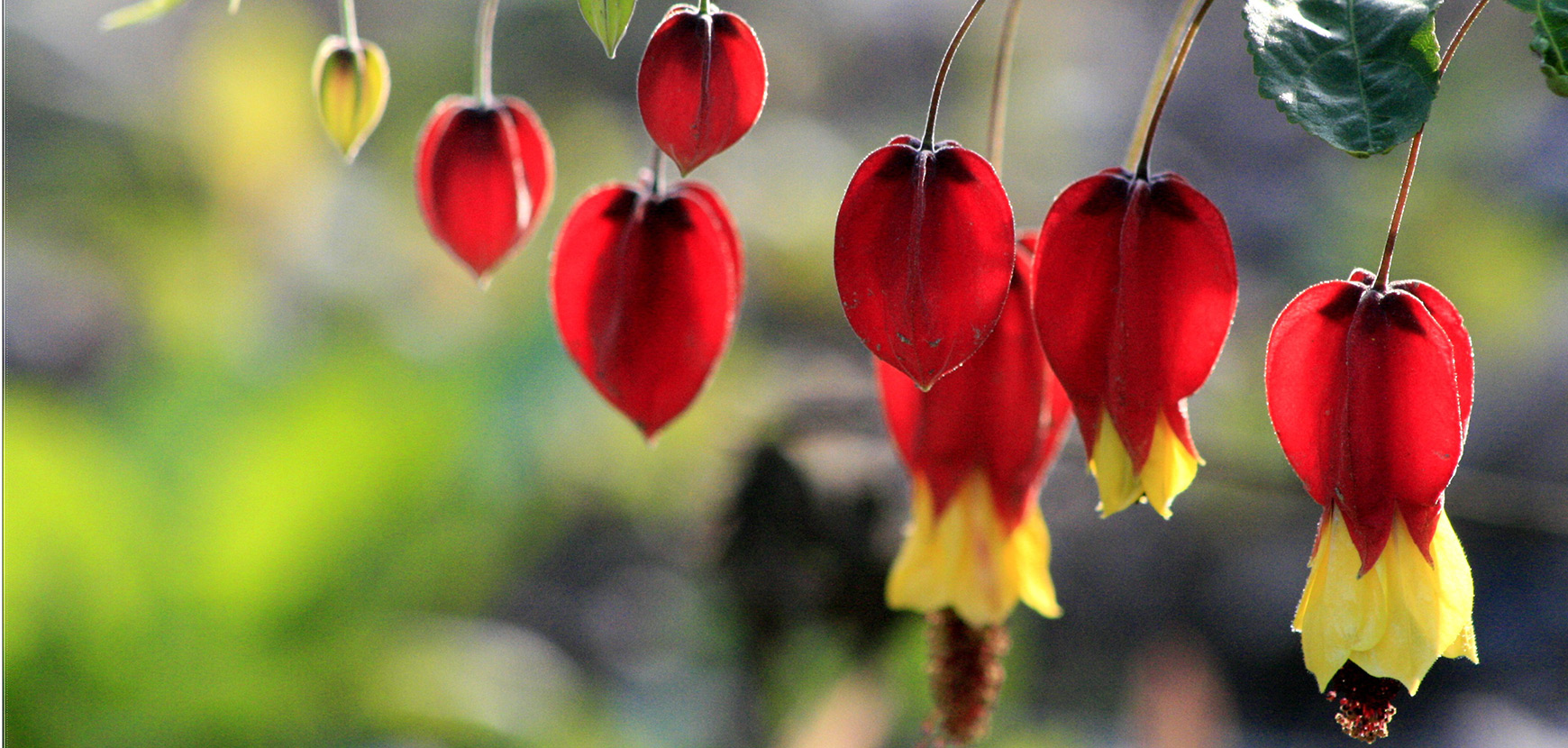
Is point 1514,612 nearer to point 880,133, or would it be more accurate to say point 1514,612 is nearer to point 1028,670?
point 1028,670

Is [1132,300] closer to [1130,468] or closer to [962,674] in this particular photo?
[1130,468]

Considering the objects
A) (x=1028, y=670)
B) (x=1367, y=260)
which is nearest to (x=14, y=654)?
(x=1028, y=670)

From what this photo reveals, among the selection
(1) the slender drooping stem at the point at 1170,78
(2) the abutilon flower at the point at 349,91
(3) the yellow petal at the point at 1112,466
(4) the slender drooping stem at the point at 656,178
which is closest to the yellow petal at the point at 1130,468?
(3) the yellow petal at the point at 1112,466

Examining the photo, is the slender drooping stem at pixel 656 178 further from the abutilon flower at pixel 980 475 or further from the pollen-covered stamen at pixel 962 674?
the pollen-covered stamen at pixel 962 674

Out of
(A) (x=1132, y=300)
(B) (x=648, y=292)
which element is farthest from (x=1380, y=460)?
(B) (x=648, y=292)

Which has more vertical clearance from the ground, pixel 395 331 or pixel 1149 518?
pixel 395 331

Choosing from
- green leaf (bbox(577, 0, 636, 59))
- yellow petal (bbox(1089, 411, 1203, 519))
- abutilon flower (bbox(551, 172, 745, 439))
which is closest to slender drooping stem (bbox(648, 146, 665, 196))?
abutilon flower (bbox(551, 172, 745, 439))
